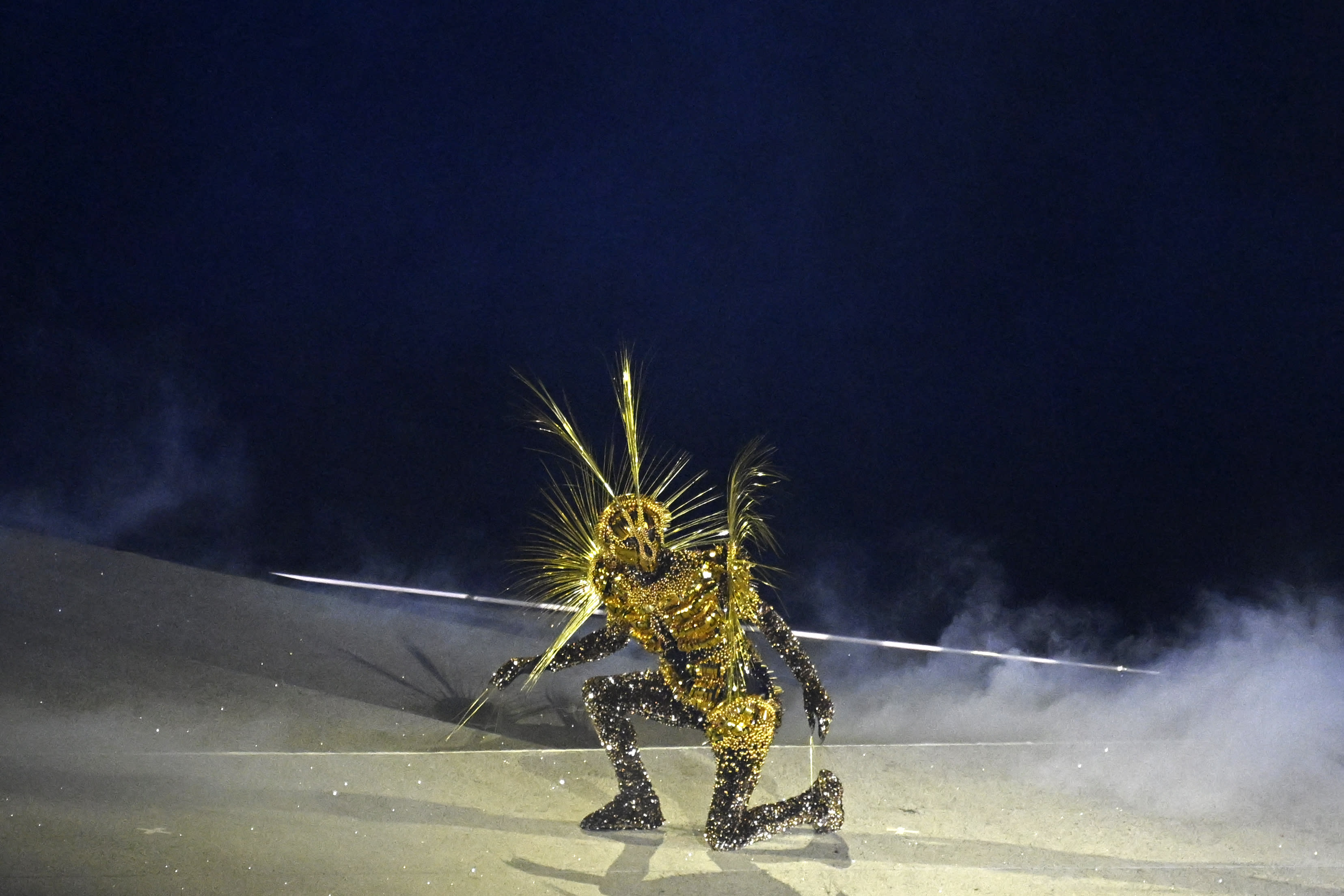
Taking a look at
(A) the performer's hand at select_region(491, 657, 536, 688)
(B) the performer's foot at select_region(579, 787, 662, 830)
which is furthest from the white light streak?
(B) the performer's foot at select_region(579, 787, 662, 830)

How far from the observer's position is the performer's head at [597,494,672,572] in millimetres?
2887

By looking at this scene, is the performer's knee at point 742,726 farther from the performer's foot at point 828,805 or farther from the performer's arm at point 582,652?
the performer's arm at point 582,652

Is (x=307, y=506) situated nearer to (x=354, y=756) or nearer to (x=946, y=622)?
(x=354, y=756)

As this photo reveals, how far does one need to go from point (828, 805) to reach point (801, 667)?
322 millimetres

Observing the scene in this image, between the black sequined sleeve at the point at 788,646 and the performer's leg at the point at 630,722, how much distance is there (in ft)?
0.84

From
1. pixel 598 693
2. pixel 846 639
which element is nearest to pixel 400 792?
pixel 598 693

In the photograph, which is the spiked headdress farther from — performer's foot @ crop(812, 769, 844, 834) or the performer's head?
performer's foot @ crop(812, 769, 844, 834)

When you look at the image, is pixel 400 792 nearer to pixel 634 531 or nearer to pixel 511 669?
pixel 511 669

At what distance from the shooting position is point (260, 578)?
4.60m

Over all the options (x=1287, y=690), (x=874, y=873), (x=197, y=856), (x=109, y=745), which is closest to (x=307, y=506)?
(x=109, y=745)

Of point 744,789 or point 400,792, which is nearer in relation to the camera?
point 744,789

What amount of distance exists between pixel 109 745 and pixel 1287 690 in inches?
139

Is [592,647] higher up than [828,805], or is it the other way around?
[592,647]

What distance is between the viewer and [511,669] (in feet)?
10.0
